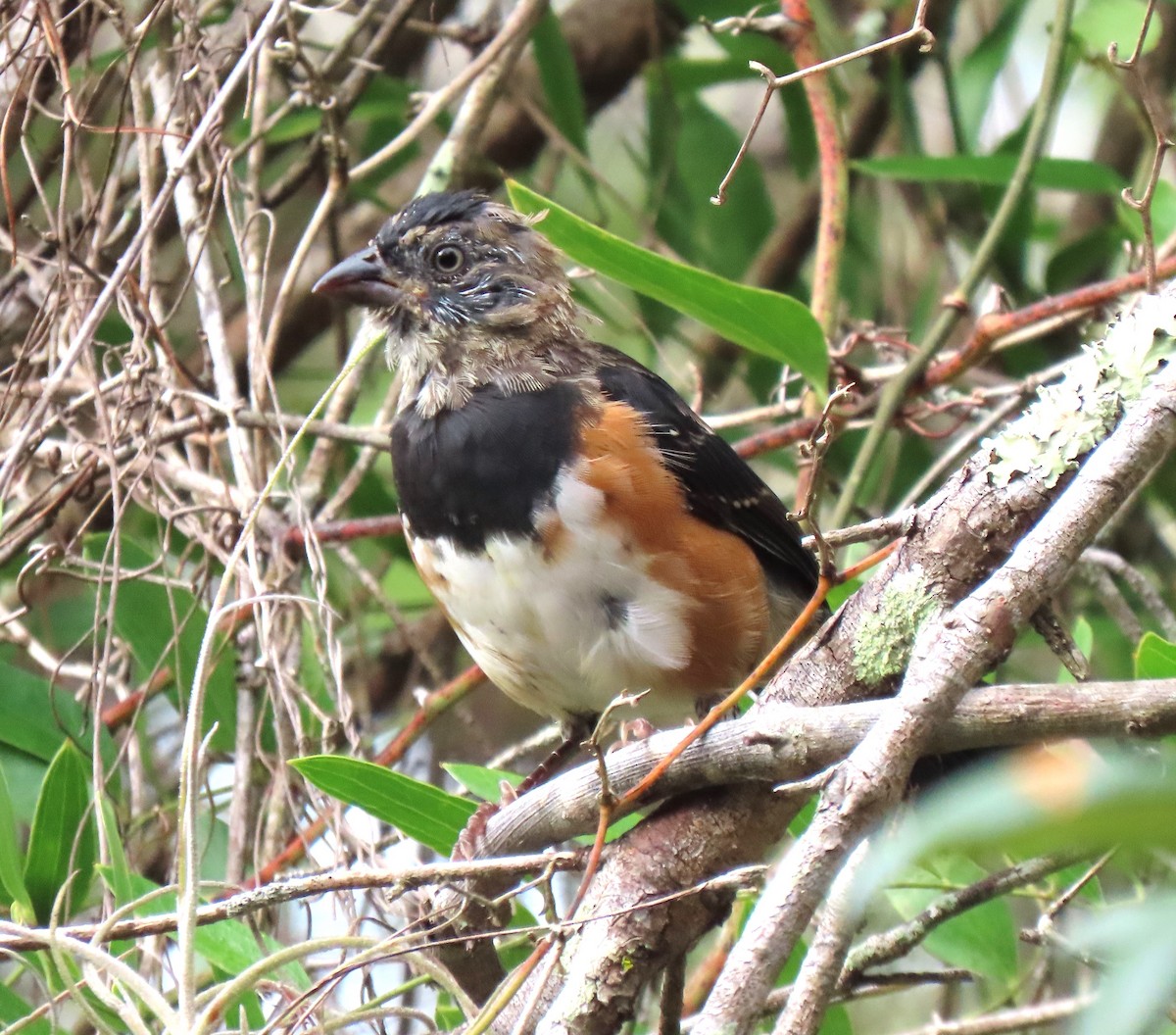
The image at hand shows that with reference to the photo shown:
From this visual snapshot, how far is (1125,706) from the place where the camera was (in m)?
1.35

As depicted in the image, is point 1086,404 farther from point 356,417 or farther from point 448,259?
point 356,417

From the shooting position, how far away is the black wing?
2.42m

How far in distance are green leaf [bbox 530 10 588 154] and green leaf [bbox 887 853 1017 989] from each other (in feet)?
6.50

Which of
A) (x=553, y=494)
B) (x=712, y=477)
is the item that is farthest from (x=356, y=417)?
(x=553, y=494)

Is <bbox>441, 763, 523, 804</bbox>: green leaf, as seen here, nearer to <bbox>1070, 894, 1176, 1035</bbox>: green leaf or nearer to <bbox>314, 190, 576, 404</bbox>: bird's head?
<bbox>314, 190, 576, 404</bbox>: bird's head

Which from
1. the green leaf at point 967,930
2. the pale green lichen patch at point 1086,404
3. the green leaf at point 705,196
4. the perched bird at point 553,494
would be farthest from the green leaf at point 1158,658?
the green leaf at point 705,196

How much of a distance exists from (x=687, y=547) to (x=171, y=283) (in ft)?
4.06

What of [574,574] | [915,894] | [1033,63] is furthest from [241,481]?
[1033,63]

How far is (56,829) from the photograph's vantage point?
6.38 feet

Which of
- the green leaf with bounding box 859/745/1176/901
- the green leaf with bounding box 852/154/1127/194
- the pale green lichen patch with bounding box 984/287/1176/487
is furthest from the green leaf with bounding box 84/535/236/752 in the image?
the green leaf with bounding box 859/745/1176/901

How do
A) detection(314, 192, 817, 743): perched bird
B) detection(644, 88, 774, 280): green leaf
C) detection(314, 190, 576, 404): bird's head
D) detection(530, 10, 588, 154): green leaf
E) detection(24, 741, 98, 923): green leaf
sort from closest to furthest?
1. detection(24, 741, 98, 923): green leaf
2. detection(314, 192, 817, 743): perched bird
3. detection(314, 190, 576, 404): bird's head
4. detection(530, 10, 588, 154): green leaf
5. detection(644, 88, 774, 280): green leaf

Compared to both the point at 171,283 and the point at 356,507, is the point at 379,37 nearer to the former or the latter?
the point at 171,283

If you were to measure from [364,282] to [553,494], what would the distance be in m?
0.66

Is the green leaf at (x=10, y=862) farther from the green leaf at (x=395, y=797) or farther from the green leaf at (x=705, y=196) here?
the green leaf at (x=705, y=196)
